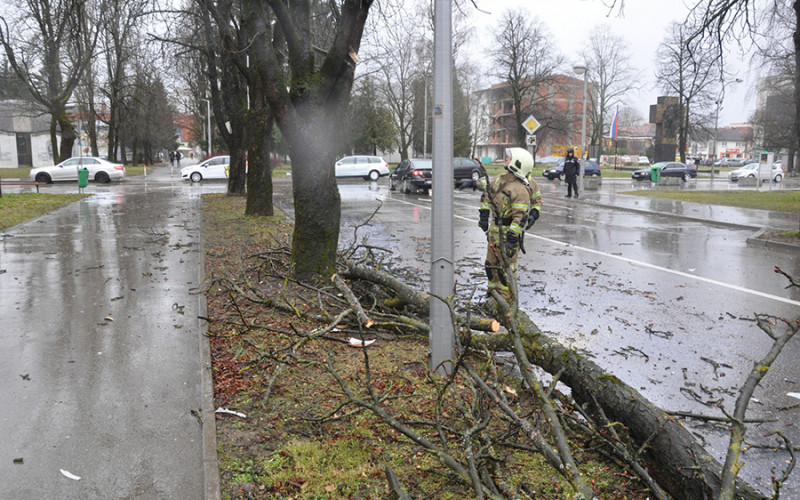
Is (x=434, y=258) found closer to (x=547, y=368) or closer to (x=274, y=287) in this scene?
(x=547, y=368)

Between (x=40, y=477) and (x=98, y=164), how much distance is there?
124 ft

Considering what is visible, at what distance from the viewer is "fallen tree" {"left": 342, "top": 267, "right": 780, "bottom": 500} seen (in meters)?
3.06

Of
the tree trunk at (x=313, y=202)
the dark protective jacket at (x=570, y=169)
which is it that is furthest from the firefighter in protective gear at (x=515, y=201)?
the dark protective jacket at (x=570, y=169)

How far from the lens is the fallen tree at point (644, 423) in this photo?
306 cm

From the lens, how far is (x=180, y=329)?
6.23m

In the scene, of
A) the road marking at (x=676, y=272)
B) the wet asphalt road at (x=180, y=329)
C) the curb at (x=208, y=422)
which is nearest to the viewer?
the curb at (x=208, y=422)

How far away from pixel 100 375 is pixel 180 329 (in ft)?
4.25

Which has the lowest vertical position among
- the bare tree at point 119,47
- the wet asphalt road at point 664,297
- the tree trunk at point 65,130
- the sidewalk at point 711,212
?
the wet asphalt road at point 664,297

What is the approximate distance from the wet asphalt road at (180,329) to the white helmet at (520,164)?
64.2 inches

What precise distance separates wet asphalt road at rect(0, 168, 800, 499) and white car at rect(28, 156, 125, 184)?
22.9 metres

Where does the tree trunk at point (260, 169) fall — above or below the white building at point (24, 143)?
below

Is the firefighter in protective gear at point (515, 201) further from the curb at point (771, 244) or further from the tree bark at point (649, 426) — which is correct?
the curb at point (771, 244)

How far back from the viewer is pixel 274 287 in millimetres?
7504

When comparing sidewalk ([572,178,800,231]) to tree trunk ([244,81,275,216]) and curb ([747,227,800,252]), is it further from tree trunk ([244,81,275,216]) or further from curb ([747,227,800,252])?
tree trunk ([244,81,275,216])
